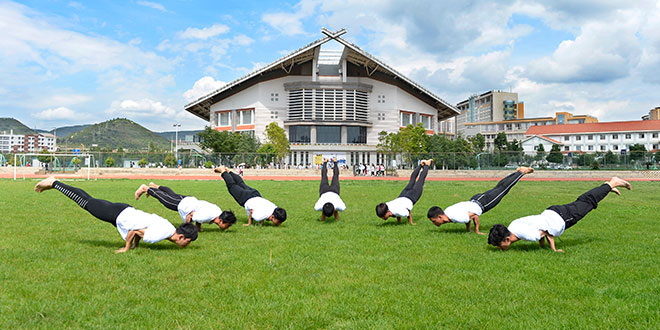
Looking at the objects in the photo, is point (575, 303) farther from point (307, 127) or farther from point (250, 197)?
point (307, 127)

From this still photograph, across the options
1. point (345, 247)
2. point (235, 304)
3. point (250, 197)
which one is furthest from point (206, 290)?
point (250, 197)

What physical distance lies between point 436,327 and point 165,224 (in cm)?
441

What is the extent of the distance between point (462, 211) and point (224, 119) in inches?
2746

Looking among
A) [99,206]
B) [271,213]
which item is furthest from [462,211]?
[99,206]

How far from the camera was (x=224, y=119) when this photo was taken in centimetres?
7450

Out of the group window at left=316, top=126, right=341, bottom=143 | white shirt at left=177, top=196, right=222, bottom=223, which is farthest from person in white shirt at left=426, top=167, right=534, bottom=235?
window at left=316, top=126, right=341, bottom=143

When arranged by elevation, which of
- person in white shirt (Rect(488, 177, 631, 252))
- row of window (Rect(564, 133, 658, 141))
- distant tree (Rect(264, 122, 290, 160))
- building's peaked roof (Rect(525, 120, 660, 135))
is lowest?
person in white shirt (Rect(488, 177, 631, 252))

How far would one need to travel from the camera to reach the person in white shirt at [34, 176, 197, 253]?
6.52 meters

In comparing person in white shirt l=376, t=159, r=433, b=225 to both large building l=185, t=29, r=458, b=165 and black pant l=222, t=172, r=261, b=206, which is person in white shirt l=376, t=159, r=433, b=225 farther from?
large building l=185, t=29, r=458, b=165

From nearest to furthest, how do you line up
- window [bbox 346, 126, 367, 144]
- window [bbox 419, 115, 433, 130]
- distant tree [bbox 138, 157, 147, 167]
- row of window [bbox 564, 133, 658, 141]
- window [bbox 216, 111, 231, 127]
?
distant tree [bbox 138, 157, 147, 167] → window [bbox 346, 126, 367, 144] → window [bbox 216, 111, 231, 127] → window [bbox 419, 115, 433, 130] → row of window [bbox 564, 133, 658, 141]

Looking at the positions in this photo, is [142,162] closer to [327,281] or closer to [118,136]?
[327,281]

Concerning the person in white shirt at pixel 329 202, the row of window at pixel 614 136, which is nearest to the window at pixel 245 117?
the person in white shirt at pixel 329 202

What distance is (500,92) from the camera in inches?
5979

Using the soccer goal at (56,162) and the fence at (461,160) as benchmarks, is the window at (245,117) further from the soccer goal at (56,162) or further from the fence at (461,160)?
the soccer goal at (56,162)
